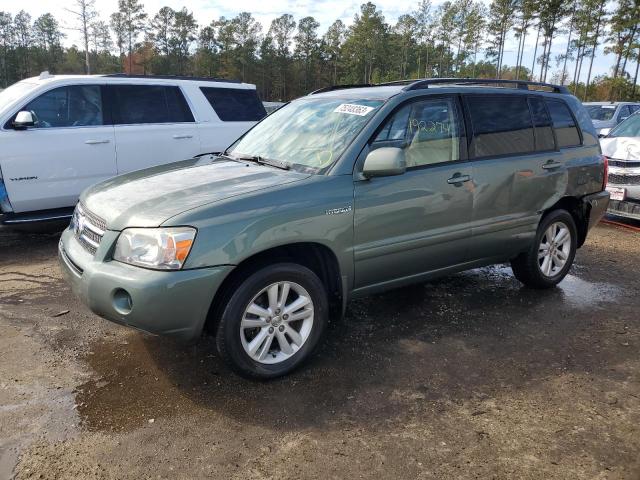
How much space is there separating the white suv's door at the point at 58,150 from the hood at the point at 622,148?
24.1 feet

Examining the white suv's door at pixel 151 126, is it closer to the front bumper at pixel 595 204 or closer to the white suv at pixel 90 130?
the white suv at pixel 90 130

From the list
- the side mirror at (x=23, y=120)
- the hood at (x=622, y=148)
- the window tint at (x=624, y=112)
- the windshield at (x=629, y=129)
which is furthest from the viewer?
the window tint at (x=624, y=112)

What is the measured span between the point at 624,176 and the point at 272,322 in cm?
682

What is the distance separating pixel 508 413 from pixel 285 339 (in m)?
1.39

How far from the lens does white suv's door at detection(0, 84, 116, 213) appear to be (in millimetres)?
5859

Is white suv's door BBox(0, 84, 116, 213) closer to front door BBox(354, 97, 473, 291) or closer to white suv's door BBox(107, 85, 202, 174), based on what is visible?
white suv's door BBox(107, 85, 202, 174)

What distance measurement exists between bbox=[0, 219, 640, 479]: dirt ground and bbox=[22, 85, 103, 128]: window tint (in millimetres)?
2375

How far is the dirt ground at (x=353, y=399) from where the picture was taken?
2.60m

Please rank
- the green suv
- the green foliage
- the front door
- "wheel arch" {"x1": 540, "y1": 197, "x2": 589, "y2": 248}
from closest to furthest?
the green suv, the front door, "wheel arch" {"x1": 540, "y1": 197, "x2": 589, "y2": 248}, the green foliage

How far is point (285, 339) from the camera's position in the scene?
3361 mm

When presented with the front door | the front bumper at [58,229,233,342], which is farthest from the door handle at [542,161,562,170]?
the front bumper at [58,229,233,342]

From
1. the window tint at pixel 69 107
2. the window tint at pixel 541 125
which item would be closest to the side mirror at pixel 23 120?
the window tint at pixel 69 107

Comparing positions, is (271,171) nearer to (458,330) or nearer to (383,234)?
(383,234)

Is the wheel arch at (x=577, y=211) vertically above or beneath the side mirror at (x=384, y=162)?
beneath
